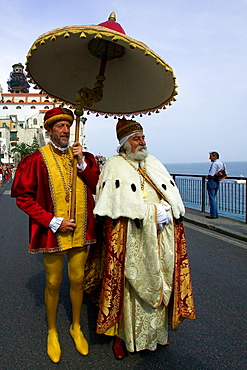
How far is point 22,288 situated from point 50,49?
2.96 meters

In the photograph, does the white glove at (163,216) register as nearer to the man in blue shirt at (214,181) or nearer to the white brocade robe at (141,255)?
the white brocade robe at (141,255)

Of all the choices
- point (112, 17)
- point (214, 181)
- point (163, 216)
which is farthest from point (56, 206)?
point (214, 181)

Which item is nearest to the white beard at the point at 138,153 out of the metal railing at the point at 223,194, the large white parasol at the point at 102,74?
the large white parasol at the point at 102,74

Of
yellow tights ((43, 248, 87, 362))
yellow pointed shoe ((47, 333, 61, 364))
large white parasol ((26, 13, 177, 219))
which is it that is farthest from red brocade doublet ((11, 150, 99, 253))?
yellow pointed shoe ((47, 333, 61, 364))

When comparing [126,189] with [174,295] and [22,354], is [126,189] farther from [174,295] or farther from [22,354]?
[22,354]

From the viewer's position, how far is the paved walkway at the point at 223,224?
648 centimetres

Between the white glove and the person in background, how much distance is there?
0.67 metres

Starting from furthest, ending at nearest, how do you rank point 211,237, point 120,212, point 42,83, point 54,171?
point 211,237
point 42,83
point 54,171
point 120,212

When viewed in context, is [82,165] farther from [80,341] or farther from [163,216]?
[80,341]

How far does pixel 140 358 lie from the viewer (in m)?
2.57

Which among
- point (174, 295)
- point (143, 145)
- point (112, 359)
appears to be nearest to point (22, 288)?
point (112, 359)

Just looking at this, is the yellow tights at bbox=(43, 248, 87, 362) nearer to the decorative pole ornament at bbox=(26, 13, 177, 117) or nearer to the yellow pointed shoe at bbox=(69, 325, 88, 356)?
the yellow pointed shoe at bbox=(69, 325, 88, 356)

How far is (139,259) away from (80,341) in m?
0.96

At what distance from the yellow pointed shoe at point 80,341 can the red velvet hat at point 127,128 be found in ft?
6.08
